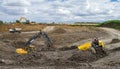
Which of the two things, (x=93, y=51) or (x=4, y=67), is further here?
(x=93, y=51)

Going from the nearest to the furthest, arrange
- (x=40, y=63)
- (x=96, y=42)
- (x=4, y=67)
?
(x=4, y=67), (x=40, y=63), (x=96, y=42)

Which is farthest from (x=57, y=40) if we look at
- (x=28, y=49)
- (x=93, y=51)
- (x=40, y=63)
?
(x=40, y=63)

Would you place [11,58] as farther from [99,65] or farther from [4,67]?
[99,65]

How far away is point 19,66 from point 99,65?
6.18 metres

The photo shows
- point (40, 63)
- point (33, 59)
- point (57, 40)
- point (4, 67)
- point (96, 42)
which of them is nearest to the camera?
point (4, 67)

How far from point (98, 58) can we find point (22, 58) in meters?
6.87

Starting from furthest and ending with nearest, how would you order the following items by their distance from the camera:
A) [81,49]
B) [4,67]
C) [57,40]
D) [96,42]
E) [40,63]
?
[57,40], [81,49], [96,42], [40,63], [4,67]

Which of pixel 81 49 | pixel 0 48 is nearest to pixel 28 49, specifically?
pixel 0 48

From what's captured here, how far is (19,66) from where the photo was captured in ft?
84.4

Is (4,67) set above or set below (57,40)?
above

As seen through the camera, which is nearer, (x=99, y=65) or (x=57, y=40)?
(x=99, y=65)

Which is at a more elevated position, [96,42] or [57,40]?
[96,42]

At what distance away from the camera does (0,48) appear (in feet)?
121

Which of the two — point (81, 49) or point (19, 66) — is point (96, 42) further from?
point (19, 66)
